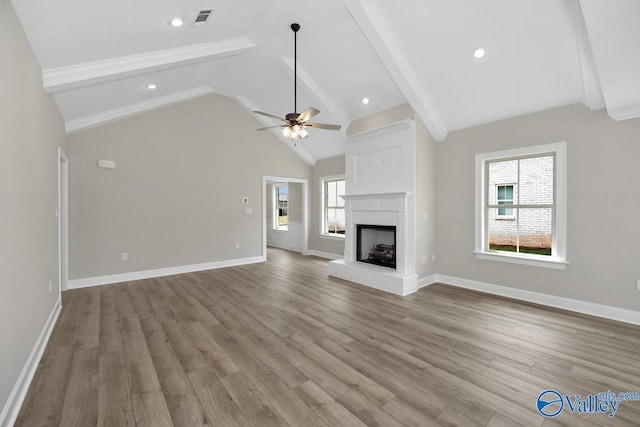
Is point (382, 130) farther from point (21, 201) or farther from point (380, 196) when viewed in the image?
point (21, 201)

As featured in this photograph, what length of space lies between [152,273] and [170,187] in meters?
1.68

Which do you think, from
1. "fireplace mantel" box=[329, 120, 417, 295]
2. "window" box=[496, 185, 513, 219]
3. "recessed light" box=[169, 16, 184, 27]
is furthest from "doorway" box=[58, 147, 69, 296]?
"window" box=[496, 185, 513, 219]

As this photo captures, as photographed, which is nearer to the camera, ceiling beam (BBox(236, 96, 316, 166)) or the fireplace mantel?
the fireplace mantel

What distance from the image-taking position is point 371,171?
5.14 meters

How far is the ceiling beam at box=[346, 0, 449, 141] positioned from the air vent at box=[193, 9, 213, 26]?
163cm

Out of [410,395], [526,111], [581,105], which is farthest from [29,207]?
[581,105]

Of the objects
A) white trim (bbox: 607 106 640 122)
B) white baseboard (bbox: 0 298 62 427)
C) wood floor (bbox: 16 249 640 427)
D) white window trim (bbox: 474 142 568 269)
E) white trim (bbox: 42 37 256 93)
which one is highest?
white trim (bbox: 42 37 256 93)

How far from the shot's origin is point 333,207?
7.54m

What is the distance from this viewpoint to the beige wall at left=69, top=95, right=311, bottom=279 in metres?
4.87

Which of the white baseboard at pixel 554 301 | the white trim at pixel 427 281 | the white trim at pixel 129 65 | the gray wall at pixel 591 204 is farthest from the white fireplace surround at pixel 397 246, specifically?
the white trim at pixel 129 65

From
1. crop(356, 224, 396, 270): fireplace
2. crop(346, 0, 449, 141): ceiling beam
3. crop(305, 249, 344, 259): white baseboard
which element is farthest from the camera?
crop(305, 249, 344, 259): white baseboard

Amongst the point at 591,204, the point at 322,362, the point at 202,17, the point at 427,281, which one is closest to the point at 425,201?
the point at 427,281

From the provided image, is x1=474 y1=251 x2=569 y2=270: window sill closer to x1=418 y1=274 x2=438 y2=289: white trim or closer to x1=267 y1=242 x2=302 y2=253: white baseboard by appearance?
x1=418 y1=274 x2=438 y2=289: white trim

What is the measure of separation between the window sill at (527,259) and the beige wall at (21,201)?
5285 millimetres
